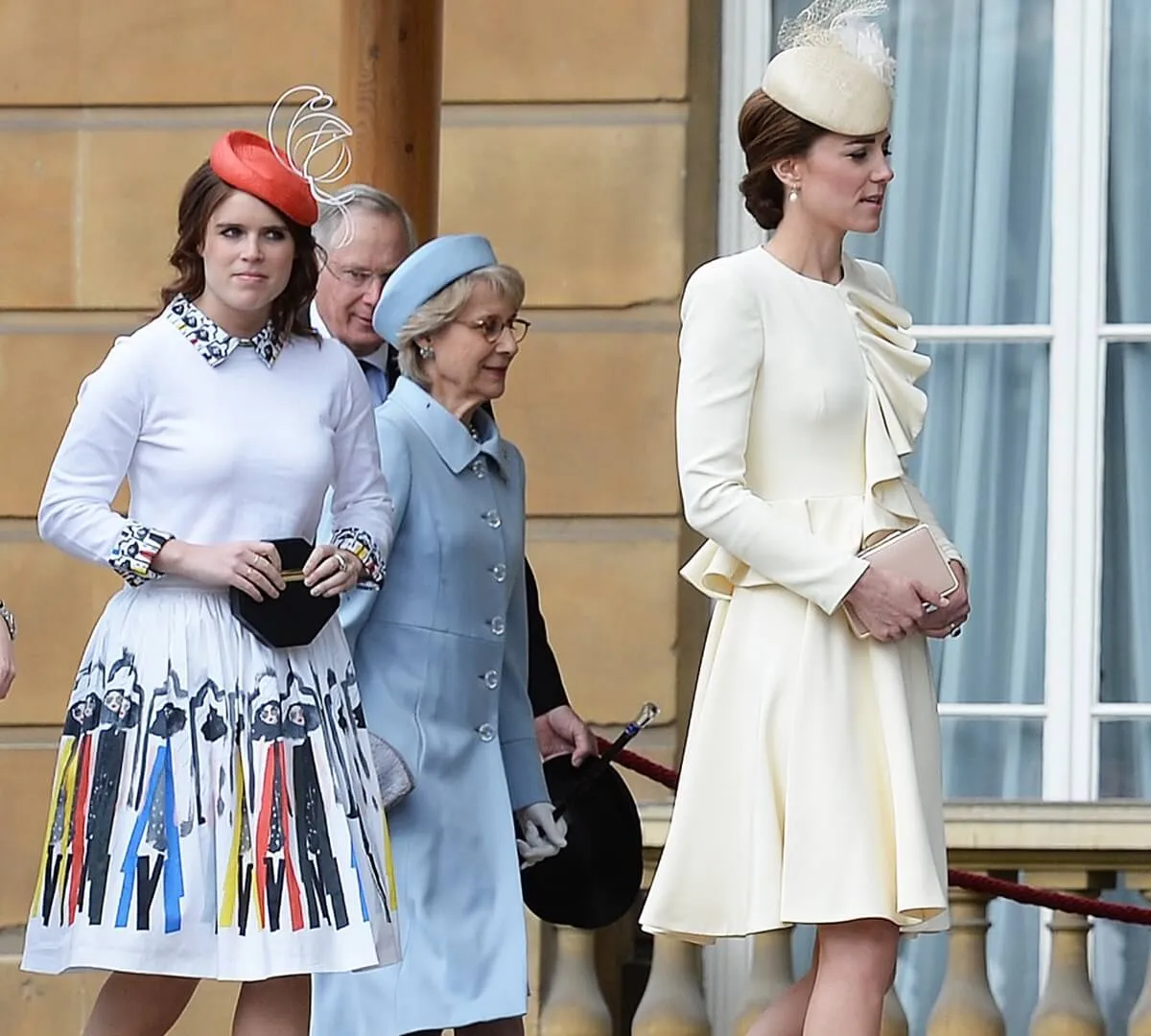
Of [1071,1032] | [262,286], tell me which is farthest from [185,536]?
[1071,1032]

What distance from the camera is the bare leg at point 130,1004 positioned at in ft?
12.9

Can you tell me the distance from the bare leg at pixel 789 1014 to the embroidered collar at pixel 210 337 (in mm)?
1149

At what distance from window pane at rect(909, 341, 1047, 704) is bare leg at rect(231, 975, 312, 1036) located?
2.58 m

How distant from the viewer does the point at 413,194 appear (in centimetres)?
467

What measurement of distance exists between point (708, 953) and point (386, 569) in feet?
5.98

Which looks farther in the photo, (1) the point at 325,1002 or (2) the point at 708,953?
(2) the point at 708,953

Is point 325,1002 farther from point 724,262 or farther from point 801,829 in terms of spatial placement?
point 724,262

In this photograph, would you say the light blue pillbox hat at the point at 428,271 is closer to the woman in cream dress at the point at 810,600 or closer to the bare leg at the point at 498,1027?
the woman in cream dress at the point at 810,600

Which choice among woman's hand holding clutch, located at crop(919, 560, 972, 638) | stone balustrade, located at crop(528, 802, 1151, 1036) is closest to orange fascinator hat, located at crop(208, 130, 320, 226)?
woman's hand holding clutch, located at crop(919, 560, 972, 638)

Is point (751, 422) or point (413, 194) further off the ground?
point (413, 194)

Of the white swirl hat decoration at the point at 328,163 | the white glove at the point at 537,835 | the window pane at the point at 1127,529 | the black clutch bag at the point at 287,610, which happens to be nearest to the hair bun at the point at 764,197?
the white swirl hat decoration at the point at 328,163

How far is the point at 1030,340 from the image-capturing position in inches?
245

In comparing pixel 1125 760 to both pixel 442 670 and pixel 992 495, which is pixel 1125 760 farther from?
pixel 442 670

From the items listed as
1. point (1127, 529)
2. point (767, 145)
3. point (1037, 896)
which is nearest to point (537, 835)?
point (1037, 896)
